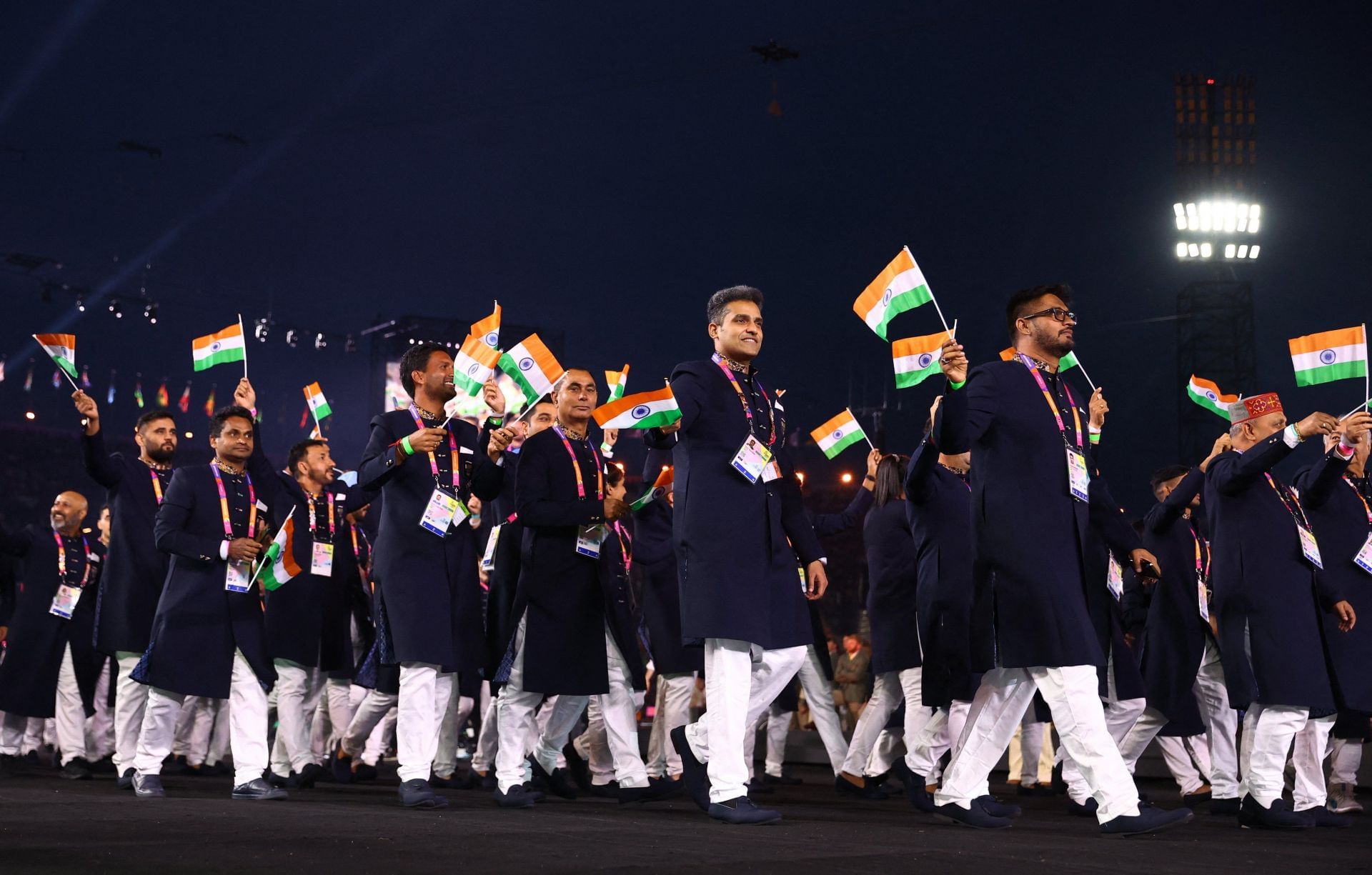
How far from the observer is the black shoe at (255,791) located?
6961mm

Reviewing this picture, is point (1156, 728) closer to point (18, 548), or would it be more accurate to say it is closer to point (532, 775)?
point (532, 775)

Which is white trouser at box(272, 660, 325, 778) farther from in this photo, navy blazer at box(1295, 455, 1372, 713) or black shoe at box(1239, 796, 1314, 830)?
navy blazer at box(1295, 455, 1372, 713)

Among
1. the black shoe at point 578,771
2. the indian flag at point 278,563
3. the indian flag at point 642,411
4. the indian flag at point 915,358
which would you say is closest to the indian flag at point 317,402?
the indian flag at point 278,563

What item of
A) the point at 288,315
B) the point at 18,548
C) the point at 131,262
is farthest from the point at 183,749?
the point at 288,315

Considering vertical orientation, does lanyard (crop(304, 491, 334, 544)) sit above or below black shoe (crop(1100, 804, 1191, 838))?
above

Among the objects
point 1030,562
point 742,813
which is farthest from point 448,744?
point 1030,562

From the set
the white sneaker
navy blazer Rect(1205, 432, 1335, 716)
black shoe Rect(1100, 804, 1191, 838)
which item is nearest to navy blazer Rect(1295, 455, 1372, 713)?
navy blazer Rect(1205, 432, 1335, 716)

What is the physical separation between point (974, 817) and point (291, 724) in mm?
4447

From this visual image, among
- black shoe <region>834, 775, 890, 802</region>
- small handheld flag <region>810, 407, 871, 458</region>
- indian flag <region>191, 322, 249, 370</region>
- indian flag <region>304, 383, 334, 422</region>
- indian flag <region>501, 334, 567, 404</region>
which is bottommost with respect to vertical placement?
black shoe <region>834, 775, 890, 802</region>

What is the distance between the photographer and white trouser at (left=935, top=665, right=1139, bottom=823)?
204 inches

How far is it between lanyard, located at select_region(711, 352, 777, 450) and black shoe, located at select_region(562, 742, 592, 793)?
319 centimetres

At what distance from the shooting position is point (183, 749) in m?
10.4

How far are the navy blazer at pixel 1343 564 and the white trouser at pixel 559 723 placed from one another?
355cm

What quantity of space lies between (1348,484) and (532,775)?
16.1 ft
